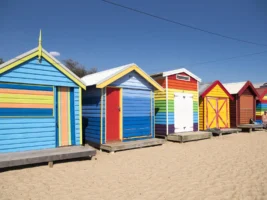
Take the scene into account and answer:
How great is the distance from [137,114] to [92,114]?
216cm

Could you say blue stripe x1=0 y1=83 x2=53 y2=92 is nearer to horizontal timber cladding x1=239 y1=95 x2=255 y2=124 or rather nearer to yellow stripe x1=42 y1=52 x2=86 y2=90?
yellow stripe x1=42 y1=52 x2=86 y2=90

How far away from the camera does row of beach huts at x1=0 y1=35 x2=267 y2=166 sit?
743cm

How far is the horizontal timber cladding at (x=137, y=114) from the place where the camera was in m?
10.4

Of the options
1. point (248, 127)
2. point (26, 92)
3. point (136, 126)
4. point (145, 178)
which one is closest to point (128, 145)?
point (136, 126)

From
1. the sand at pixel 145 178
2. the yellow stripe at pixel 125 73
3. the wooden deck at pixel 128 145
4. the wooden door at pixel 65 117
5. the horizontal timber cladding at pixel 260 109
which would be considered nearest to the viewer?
the sand at pixel 145 178

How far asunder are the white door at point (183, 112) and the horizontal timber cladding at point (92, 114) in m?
5.08

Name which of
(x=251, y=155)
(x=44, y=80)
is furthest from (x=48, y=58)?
(x=251, y=155)

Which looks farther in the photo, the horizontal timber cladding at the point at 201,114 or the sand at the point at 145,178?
the horizontal timber cladding at the point at 201,114

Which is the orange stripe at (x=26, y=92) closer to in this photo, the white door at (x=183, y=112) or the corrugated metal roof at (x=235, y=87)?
the white door at (x=183, y=112)

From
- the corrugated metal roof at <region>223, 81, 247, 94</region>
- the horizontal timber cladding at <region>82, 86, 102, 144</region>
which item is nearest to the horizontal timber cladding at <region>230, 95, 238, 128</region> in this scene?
the corrugated metal roof at <region>223, 81, 247, 94</region>

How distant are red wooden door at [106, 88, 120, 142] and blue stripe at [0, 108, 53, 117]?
8.60 feet

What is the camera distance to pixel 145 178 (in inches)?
237

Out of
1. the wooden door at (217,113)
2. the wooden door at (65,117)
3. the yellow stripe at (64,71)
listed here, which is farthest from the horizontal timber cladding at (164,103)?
the wooden door at (65,117)

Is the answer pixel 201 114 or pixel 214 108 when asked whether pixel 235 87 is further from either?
pixel 201 114
